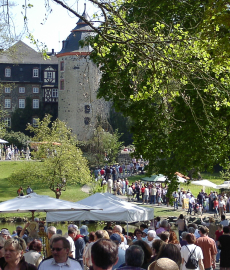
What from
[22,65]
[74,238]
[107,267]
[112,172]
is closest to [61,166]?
[112,172]

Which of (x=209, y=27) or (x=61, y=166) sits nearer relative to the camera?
(x=209, y=27)

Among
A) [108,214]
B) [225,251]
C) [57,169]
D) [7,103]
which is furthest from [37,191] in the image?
[7,103]

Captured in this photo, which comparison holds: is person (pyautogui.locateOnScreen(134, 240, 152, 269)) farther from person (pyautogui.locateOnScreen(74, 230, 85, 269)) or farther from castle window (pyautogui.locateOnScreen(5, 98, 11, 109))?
castle window (pyautogui.locateOnScreen(5, 98, 11, 109))

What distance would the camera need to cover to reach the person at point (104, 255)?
4.31 meters

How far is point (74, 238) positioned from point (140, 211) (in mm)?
5396

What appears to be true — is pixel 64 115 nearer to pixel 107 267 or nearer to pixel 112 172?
pixel 112 172

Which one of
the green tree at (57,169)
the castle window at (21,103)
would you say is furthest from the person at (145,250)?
the castle window at (21,103)

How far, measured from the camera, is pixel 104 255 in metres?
4.34

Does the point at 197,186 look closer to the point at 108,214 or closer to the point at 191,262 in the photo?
the point at 108,214

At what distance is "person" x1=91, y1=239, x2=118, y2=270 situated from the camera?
14.1ft

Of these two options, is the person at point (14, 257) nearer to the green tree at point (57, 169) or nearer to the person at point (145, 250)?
the person at point (145, 250)

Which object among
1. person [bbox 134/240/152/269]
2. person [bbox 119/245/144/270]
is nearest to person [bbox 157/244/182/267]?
person [bbox 119/245/144/270]

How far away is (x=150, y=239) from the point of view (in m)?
9.78

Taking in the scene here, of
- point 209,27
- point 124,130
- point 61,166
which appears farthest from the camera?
point 124,130
